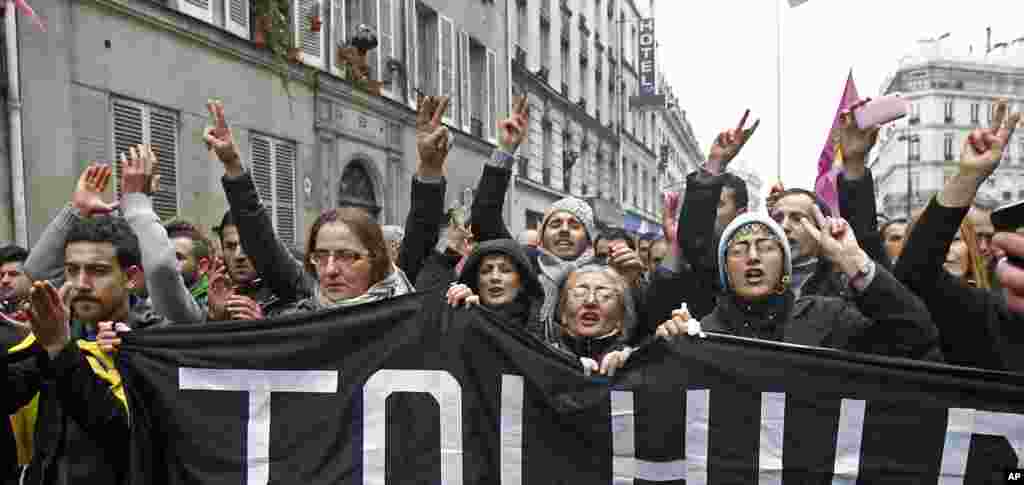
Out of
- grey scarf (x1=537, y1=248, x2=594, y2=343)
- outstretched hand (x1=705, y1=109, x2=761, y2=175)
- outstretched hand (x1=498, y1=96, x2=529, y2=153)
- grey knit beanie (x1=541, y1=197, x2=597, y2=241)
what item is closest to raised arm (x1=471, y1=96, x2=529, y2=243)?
outstretched hand (x1=498, y1=96, x2=529, y2=153)

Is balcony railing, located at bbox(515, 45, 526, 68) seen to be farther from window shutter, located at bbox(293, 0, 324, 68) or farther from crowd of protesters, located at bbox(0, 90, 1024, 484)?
crowd of protesters, located at bbox(0, 90, 1024, 484)

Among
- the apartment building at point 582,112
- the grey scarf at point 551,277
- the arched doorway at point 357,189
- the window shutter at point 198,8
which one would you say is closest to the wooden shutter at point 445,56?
the arched doorway at point 357,189

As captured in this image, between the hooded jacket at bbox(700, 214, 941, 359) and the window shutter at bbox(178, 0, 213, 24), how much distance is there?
868 centimetres

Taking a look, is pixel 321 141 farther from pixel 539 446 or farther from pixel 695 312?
pixel 539 446

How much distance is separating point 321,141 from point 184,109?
10.3ft

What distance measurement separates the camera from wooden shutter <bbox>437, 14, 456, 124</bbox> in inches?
691

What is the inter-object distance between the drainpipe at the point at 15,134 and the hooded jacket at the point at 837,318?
271 inches

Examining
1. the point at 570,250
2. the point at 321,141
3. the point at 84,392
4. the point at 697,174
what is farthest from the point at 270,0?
the point at 84,392

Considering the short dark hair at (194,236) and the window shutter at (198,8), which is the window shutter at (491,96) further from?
the short dark hair at (194,236)

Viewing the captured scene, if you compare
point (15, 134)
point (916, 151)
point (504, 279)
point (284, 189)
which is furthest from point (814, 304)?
point (916, 151)

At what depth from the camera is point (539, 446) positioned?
3.05 meters

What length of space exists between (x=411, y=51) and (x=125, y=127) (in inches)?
302

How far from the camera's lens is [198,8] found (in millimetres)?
10719

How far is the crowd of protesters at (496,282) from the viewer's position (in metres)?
2.91
